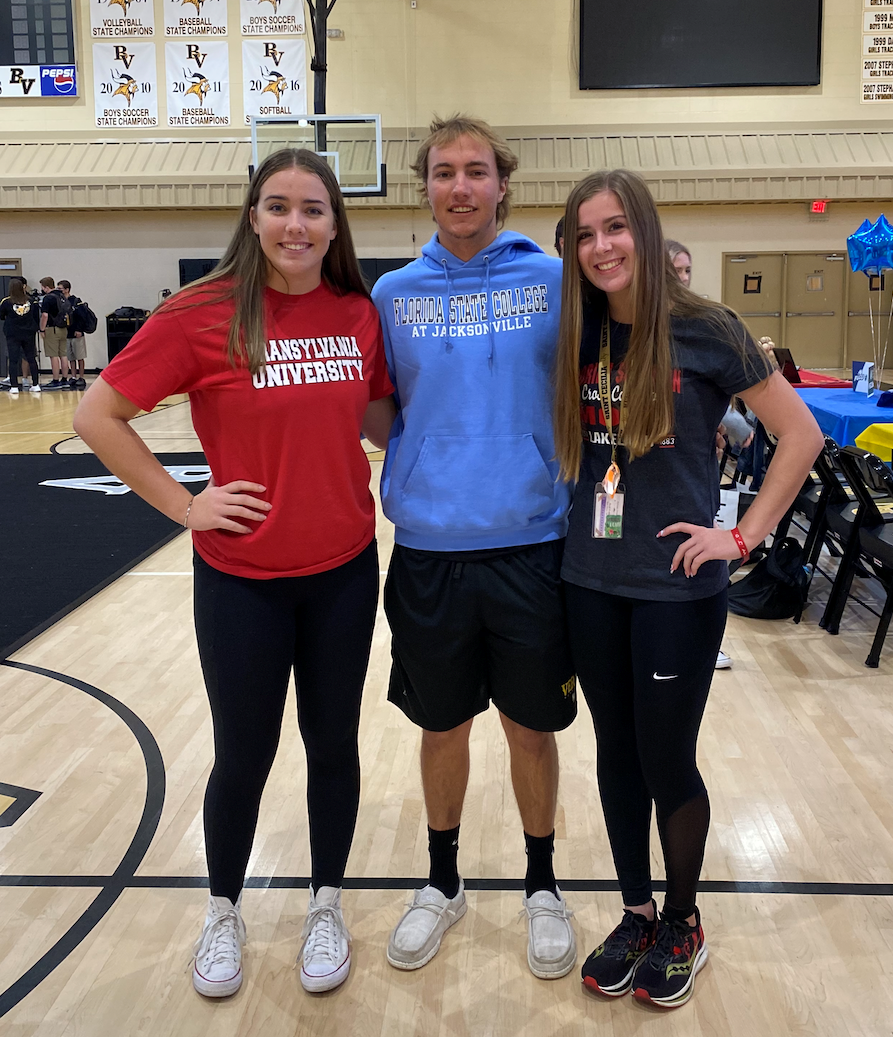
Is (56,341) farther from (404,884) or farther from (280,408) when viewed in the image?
(280,408)

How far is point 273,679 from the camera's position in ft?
6.33

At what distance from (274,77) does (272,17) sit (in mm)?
916

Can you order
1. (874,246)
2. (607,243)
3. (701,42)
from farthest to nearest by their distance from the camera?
(701,42) < (874,246) < (607,243)

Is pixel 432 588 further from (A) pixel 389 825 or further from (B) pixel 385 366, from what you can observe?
(A) pixel 389 825

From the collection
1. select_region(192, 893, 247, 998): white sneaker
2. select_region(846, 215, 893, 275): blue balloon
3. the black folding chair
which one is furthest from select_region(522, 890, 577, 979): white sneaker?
select_region(846, 215, 893, 275): blue balloon

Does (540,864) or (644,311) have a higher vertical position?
(644,311)

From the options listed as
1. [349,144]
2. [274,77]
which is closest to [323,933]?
[349,144]

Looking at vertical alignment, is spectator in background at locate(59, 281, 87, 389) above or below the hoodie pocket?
below

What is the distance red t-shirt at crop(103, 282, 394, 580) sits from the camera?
181 centimetres

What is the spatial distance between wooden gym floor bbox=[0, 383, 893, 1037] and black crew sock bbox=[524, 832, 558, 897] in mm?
108

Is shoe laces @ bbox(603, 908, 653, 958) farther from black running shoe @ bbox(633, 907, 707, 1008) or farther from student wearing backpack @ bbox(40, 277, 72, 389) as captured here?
student wearing backpack @ bbox(40, 277, 72, 389)

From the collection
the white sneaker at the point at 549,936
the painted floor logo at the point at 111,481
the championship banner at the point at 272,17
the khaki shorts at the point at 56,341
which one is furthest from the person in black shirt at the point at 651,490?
the championship banner at the point at 272,17

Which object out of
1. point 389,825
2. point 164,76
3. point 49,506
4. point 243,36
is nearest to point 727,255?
point 243,36

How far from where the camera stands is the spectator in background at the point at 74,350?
14945 mm
